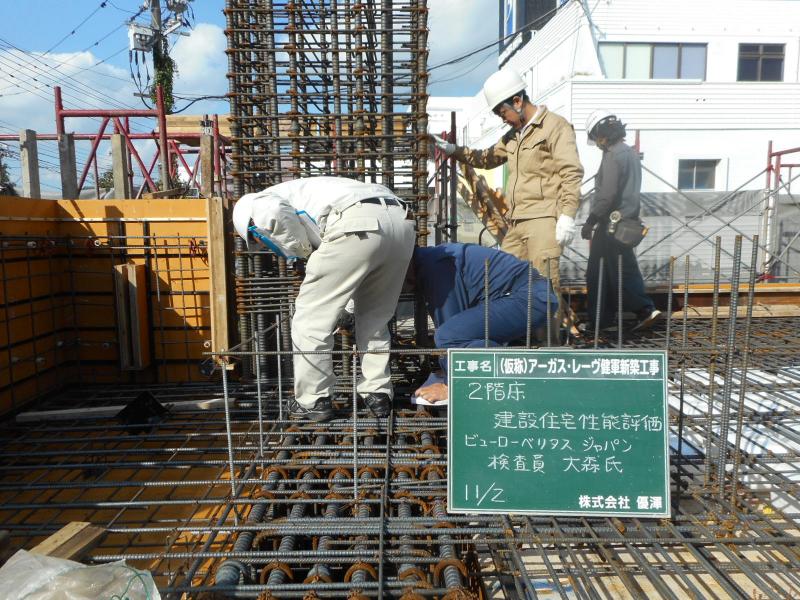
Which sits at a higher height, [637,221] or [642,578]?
[637,221]

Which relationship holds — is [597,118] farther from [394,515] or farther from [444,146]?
[394,515]

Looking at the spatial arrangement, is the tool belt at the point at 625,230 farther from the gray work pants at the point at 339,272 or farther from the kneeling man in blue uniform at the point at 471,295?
the gray work pants at the point at 339,272

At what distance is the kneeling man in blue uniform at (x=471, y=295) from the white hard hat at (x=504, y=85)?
1.52 meters


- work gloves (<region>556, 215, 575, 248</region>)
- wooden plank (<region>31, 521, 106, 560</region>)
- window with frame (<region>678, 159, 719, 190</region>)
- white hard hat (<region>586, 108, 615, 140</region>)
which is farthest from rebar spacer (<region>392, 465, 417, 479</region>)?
window with frame (<region>678, 159, 719, 190</region>)

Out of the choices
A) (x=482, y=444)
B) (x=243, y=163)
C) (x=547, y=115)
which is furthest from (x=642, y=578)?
(x=243, y=163)

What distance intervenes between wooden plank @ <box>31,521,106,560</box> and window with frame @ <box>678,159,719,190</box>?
17.0 m

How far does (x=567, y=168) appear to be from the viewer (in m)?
4.39

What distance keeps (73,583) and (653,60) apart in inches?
788

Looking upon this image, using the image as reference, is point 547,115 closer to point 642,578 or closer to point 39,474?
point 642,578

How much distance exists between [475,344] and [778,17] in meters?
20.0

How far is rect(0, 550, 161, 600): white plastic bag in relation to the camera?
1.65 metres

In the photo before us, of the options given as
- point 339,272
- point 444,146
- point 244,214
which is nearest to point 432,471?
point 339,272

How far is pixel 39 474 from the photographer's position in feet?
11.8

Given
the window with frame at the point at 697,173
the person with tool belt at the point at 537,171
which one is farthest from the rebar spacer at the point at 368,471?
the window with frame at the point at 697,173
